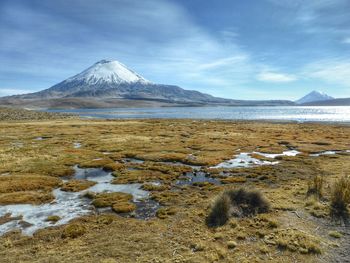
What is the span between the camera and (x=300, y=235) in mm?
16359

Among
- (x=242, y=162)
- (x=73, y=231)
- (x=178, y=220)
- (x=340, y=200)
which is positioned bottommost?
(x=242, y=162)

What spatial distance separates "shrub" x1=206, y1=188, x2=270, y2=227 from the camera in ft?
63.2

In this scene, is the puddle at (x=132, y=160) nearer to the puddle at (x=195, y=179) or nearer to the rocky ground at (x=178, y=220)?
the rocky ground at (x=178, y=220)

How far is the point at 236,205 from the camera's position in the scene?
20.9m

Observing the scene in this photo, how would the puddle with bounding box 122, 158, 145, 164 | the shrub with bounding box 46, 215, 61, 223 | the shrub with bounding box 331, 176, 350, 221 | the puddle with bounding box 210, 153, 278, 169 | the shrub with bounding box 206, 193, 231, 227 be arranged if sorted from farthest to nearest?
the puddle with bounding box 122, 158, 145, 164
the puddle with bounding box 210, 153, 278, 169
the shrub with bounding box 331, 176, 350, 221
the shrub with bounding box 46, 215, 61, 223
the shrub with bounding box 206, 193, 231, 227

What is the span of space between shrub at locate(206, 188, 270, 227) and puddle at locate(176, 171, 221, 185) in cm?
817

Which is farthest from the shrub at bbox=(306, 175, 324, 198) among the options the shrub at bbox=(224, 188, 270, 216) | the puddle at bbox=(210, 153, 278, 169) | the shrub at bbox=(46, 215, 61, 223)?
the shrub at bbox=(46, 215, 61, 223)

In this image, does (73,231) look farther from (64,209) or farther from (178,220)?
(178,220)

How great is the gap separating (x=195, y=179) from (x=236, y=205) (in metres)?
10.8

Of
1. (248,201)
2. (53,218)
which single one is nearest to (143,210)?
(53,218)

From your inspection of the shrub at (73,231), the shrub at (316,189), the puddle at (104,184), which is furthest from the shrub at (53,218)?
the shrub at (316,189)

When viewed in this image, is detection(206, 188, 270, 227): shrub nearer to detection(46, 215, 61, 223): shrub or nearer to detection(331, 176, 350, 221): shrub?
detection(331, 176, 350, 221): shrub

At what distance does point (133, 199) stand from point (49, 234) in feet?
27.7

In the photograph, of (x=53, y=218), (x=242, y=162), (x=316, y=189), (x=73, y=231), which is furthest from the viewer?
→ (x=242, y=162)
